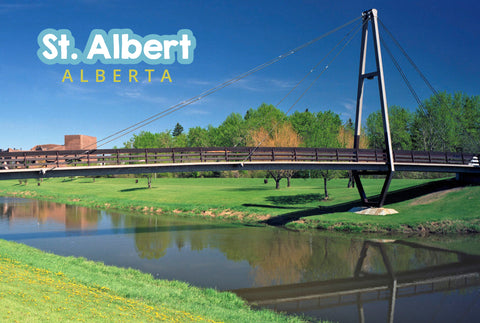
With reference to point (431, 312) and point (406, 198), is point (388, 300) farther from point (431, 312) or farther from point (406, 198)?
point (406, 198)

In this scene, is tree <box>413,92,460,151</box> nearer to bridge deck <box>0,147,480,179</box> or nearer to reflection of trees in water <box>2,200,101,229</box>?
bridge deck <box>0,147,480,179</box>

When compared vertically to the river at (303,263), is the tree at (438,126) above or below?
above

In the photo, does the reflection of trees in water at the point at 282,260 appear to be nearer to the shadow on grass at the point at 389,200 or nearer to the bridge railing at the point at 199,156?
the bridge railing at the point at 199,156

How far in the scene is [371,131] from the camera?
9575 cm

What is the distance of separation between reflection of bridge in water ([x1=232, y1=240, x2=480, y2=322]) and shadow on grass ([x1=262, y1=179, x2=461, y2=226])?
15386 millimetres

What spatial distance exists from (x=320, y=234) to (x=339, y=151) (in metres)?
7.42

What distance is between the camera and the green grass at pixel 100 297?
10.3m

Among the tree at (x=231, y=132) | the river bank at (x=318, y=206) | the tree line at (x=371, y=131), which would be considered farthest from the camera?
the tree at (x=231, y=132)

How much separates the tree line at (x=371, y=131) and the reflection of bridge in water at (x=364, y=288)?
2982cm

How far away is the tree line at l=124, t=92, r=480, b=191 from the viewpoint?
210 feet

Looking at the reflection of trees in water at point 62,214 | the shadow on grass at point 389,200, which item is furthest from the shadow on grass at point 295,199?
the reflection of trees in water at point 62,214

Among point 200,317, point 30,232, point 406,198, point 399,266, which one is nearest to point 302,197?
point 406,198

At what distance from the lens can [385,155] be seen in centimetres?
3434

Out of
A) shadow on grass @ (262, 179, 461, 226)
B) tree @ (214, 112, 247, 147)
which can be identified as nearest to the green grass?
shadow on grass @ (262, 179, 461, 226)
